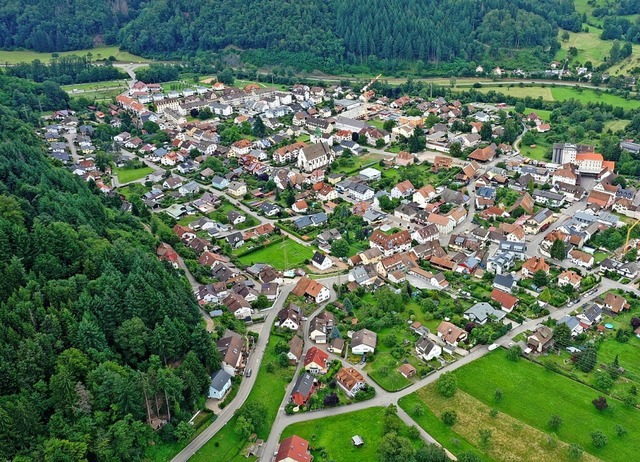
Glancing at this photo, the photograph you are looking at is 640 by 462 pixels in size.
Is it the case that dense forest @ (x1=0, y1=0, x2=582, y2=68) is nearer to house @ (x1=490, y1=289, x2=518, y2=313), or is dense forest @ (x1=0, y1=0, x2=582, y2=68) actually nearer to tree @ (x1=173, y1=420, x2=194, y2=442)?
house @ (x1=490, y1=289, x2=518, y2=313)

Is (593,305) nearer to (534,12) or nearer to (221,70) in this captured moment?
(221,70)

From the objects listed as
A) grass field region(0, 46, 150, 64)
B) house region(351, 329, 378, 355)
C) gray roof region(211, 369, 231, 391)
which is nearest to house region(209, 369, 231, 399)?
gray roof region(211, 369, 231, 391)

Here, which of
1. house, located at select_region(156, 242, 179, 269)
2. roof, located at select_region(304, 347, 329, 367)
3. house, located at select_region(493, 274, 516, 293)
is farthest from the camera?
house, located at select_region(156, 242, 179, 269)

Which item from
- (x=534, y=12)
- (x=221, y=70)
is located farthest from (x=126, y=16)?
(x=534, y=12)

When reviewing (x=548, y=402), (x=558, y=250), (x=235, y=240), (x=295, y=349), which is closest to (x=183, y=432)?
(x=295, y=349)

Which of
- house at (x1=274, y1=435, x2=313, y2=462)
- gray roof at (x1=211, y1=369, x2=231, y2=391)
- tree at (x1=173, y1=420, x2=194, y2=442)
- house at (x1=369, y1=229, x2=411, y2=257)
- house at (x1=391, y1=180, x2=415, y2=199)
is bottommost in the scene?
house at (x1=274, y1=435, x2=313, y2=462)

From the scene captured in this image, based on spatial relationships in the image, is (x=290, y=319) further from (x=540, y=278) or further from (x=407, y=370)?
(x=540, y=278)
